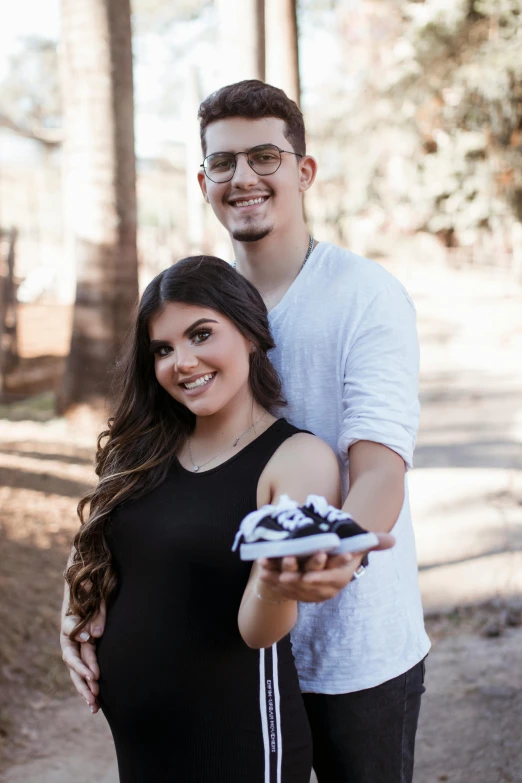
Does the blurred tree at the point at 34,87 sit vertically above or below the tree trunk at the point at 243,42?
above

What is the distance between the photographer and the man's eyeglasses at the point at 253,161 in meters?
2.28

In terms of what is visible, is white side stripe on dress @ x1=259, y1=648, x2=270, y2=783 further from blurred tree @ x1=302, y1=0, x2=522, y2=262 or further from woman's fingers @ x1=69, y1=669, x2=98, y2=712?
blurred tree @ x1=302, y1=0, x2=522, y2=262

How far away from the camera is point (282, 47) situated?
1105cm

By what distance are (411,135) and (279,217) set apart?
16204mm

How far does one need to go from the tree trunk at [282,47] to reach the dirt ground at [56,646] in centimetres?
515

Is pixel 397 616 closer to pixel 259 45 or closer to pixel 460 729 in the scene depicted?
pixel 460 729

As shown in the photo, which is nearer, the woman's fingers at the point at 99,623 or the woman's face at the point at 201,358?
the woman's face at the point at 201,358

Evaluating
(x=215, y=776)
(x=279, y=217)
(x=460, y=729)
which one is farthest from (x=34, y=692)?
(x=279, y=217)

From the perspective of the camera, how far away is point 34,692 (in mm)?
4430

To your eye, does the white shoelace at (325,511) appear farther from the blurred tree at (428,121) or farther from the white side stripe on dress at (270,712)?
the blurred tree at (428,121)

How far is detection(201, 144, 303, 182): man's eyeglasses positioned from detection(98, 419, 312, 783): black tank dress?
29.6 inches

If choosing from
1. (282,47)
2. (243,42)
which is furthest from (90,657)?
(282,47)

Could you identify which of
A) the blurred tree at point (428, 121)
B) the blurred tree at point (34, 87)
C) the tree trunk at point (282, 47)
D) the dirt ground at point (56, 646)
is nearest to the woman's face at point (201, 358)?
the dirt ground at point (56, 646)

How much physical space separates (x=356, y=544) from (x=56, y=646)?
376 centimetres
